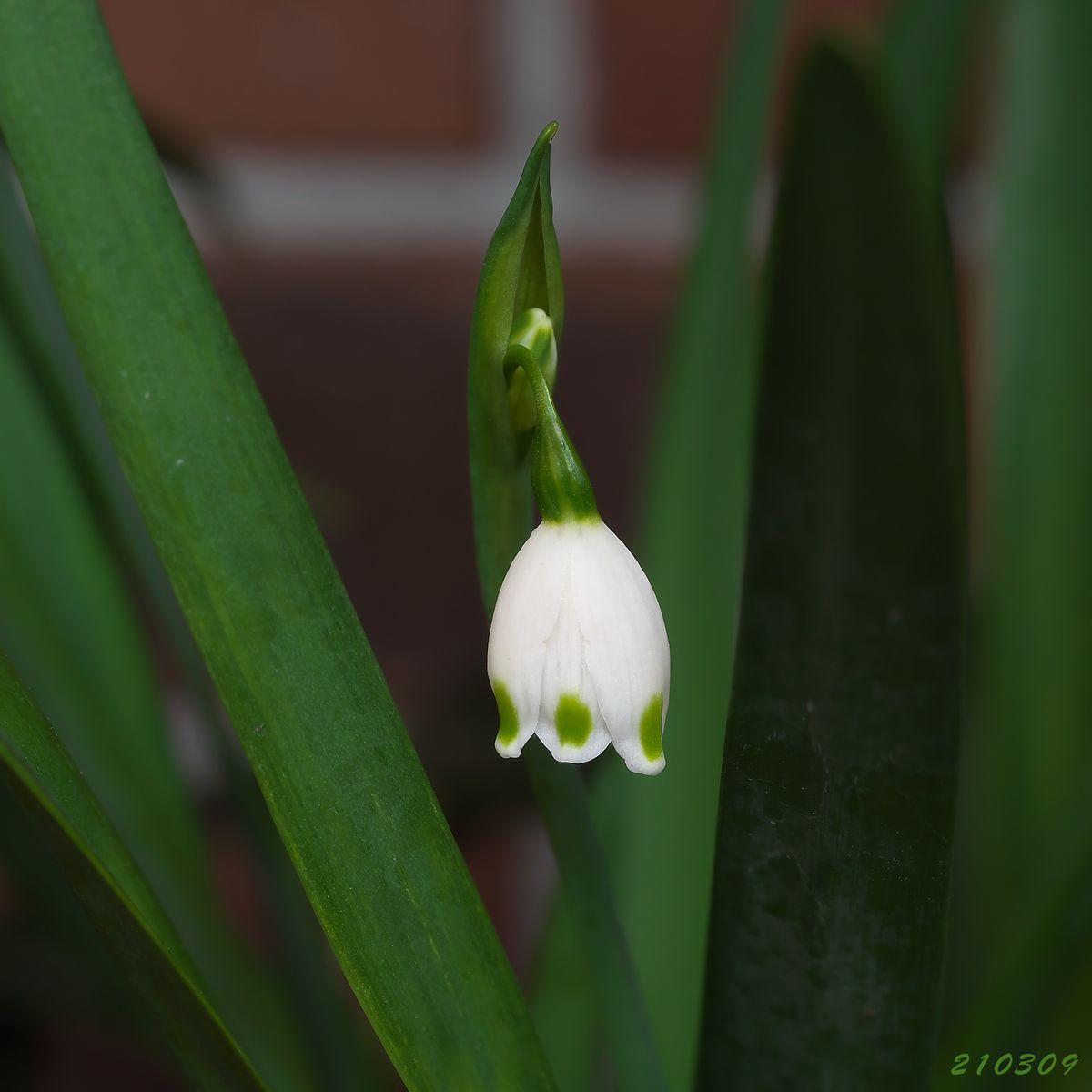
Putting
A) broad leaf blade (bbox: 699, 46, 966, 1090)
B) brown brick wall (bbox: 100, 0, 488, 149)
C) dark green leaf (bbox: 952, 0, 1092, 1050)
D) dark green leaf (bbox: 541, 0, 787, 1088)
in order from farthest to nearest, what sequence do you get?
brown brick wall (bbox: 100, 0, 488, 149) < dark green leaf (bbox: 952, 0, 1092, 1050) < dark green leaf (bbox: 541, 0, 787, 1088) < broad leaf blade (bbox: 699, 46, 966, 1090)

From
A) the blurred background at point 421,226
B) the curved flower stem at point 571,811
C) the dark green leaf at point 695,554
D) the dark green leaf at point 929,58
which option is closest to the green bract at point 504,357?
the curved flower stem at point 571,811

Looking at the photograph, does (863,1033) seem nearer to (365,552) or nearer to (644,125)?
(365,552)

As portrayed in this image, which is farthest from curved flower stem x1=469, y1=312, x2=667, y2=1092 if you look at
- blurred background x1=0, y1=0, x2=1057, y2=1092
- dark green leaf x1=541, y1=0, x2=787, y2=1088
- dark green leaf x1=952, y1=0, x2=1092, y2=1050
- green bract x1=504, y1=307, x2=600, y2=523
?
blurred background x1=0, y1=0, x2=1057, y2=1092

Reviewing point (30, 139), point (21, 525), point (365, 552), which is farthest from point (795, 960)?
→ point (365, 552)

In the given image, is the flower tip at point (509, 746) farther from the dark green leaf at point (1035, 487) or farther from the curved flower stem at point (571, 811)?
the dark green leaf at point (1035, 487)

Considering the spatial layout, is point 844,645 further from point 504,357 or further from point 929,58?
point 929,58

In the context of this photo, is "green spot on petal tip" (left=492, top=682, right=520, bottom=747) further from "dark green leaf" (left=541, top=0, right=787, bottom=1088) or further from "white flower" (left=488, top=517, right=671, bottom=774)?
"dark green leaf" (left=541, top=0, right=787, bottom=1088)
